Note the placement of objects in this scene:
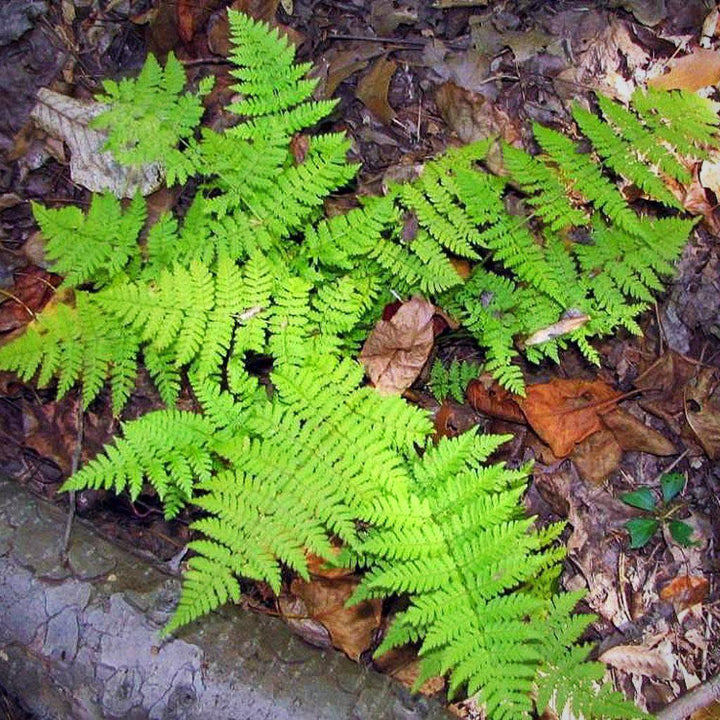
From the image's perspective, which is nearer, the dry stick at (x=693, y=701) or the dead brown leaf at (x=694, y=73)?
the dry stick at (x=693, y=701)

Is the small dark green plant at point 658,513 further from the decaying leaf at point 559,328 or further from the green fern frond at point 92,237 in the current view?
the green fern frond at point 92,237

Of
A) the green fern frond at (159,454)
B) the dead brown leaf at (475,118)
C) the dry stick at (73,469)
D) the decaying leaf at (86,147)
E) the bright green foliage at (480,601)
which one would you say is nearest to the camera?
the bright green foliage at (480,601)

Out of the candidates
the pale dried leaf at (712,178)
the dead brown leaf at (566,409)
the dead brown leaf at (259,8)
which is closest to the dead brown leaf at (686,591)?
the dead brown leaf at (566,409)

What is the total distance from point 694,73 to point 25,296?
4020mm

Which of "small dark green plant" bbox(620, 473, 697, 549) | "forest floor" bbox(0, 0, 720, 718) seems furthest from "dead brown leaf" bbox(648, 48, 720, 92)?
"small dark green plant" bbox(620, 473, 697, 549)

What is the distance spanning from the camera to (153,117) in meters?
3.71

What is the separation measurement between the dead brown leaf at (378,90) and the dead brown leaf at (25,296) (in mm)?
2058

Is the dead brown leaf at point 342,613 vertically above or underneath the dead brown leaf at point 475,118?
underneath

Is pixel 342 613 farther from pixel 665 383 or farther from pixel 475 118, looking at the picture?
pixel 475 118

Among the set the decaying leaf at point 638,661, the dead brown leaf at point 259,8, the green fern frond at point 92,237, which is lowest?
the decaying leaf at point 638,661

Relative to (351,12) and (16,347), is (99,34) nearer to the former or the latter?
(351,12)

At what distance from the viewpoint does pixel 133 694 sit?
3184mm

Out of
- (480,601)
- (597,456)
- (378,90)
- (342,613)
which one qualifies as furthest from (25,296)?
(597,456)

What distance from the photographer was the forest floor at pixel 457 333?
150 inches
